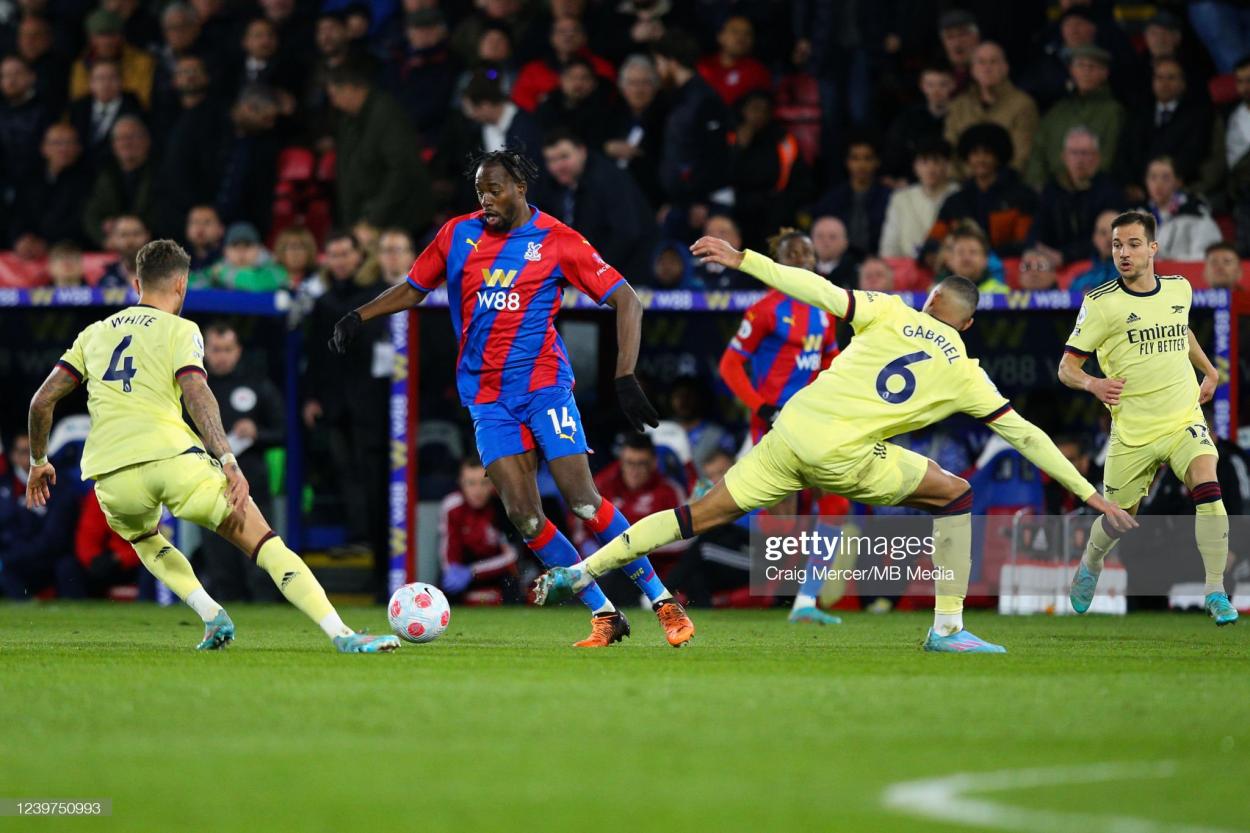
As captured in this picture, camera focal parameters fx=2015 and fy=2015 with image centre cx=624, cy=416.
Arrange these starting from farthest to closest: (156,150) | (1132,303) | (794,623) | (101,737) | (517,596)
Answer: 1. (156,150)
2. (517,596)
3. (794,623)
4. (1132,303)
5. (101,737)

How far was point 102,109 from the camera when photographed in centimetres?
1864

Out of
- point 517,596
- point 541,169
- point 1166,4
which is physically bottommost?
point 517,596

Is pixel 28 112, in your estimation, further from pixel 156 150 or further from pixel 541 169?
pixel 541 169

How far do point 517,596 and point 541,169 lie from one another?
3325 mm

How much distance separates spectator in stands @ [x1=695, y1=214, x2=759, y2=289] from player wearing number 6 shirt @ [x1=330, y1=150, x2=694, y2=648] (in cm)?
461

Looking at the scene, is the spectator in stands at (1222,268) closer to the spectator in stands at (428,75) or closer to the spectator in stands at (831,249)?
the spectator in stands at (831,249)

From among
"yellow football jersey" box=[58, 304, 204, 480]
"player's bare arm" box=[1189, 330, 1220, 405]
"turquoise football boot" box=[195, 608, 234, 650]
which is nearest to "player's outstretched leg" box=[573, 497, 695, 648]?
"turquoise football boot" box=[195, 608, 234, 650]

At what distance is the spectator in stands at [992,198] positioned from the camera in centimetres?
1483

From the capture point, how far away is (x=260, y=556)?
9.06m

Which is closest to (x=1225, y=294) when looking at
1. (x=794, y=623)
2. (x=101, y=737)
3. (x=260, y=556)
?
(x=794, y=623)

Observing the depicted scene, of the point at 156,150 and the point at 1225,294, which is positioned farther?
the point at 156,150

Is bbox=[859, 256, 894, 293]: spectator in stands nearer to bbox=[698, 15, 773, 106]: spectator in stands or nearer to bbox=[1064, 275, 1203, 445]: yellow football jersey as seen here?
bbox=[1064, 275, 1203, 445]: yellow football jersey

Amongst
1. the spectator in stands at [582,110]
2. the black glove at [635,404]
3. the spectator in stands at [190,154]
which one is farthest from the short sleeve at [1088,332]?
the spectator in stands at [190,154]

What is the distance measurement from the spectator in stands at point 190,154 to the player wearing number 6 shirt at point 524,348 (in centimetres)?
788
